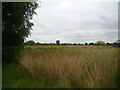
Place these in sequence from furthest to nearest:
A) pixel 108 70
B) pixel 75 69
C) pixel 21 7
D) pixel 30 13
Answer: pixel 30 13 < pixel 21 7 < pixel 75 69 < pixel 108 70

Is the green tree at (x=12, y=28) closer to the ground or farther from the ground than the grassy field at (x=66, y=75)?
farther from the ground

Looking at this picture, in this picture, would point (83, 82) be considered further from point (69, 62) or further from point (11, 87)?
point (11, 87)

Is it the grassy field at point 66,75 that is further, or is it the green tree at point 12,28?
the green tree at point 12,28

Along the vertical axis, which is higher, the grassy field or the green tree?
the green tree

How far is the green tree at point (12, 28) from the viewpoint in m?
5.23

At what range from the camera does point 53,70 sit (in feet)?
13.7

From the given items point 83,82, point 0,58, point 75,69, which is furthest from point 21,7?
point 83,82

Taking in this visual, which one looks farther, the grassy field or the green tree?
the green tree

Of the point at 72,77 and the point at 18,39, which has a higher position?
the point at 18,39

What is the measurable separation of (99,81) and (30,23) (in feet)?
17.9

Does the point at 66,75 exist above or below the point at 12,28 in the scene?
below

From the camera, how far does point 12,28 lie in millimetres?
5820

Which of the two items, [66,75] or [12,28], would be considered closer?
[66,75]

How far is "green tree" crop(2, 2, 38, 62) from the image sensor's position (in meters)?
5.23
